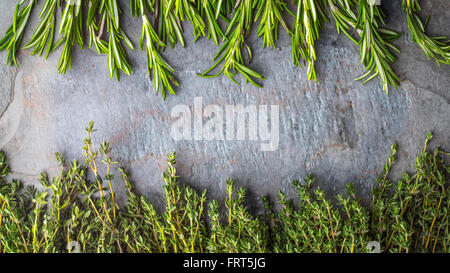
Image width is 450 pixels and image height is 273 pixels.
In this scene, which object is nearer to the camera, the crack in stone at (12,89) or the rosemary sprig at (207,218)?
the rosemary sprig at (207,218)

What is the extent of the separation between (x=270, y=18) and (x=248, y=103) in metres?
0.28

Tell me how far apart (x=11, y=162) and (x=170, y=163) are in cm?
58

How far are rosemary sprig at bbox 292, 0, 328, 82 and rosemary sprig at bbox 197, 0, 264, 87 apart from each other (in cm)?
14

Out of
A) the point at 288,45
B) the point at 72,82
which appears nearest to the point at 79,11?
the point at 72,82

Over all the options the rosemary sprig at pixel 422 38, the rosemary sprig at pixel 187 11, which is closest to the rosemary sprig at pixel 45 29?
the rosemary sprig at pixel 187 11

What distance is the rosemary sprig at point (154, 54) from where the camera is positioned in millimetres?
1121

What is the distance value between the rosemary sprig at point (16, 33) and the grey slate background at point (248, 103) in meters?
0.03

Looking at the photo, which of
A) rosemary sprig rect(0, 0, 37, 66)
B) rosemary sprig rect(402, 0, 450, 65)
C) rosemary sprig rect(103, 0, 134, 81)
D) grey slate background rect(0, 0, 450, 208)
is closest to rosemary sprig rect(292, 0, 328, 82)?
grey slate background rect(0, 0, 450, 208)

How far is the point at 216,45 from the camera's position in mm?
1174

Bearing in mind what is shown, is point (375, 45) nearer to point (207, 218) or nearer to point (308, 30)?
point (308, 30)

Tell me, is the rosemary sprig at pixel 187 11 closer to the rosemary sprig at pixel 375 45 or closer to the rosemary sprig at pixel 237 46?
the rosemary sprig at pixel 237 46

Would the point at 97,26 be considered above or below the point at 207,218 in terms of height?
above

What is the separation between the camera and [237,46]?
3.70ft

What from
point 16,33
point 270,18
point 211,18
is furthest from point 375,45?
point 16,33
